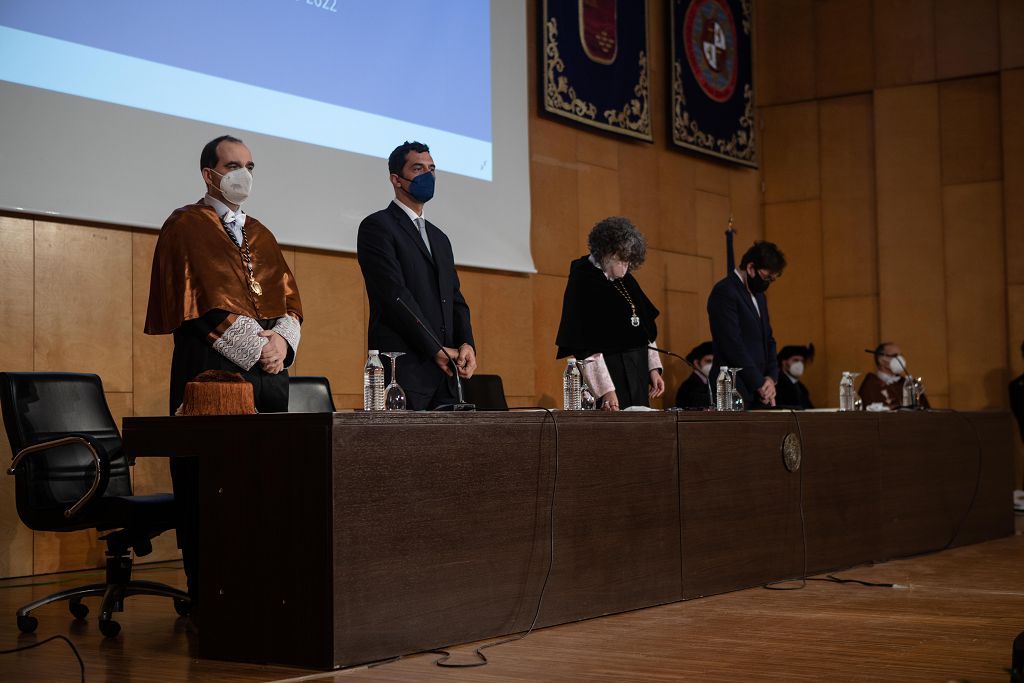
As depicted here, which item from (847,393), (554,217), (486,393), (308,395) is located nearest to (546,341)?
(554,217)

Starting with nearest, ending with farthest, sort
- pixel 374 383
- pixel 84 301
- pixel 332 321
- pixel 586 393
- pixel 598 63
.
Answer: pixel 374 383, pixel 586 393, pixel 84 301, pixel 332 321, pixel 598 63

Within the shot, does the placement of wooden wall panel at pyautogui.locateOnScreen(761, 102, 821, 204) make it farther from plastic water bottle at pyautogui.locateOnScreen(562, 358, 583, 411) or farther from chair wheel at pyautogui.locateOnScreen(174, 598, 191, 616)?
chair wheel at pyautogui.locateOnScreen(174, 598, 191, 616)

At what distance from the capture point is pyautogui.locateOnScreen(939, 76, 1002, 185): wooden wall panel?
8.78m

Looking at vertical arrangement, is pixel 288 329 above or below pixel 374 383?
above

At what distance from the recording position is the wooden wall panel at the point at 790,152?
9508 millimetres

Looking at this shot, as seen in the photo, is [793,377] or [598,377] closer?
[598,377]

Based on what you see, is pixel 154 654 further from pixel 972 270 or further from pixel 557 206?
pixel 972 270

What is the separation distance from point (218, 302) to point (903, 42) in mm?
7129

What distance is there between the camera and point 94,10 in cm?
468

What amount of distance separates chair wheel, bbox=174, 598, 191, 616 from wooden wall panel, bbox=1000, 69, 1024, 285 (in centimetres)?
672

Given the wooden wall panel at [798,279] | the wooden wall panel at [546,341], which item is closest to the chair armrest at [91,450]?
the wooden wall panel at [546,341]

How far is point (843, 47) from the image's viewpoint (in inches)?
369

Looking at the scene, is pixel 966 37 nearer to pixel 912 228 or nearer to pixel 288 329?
pixel 912 228

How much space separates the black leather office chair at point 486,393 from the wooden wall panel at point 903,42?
505cm
